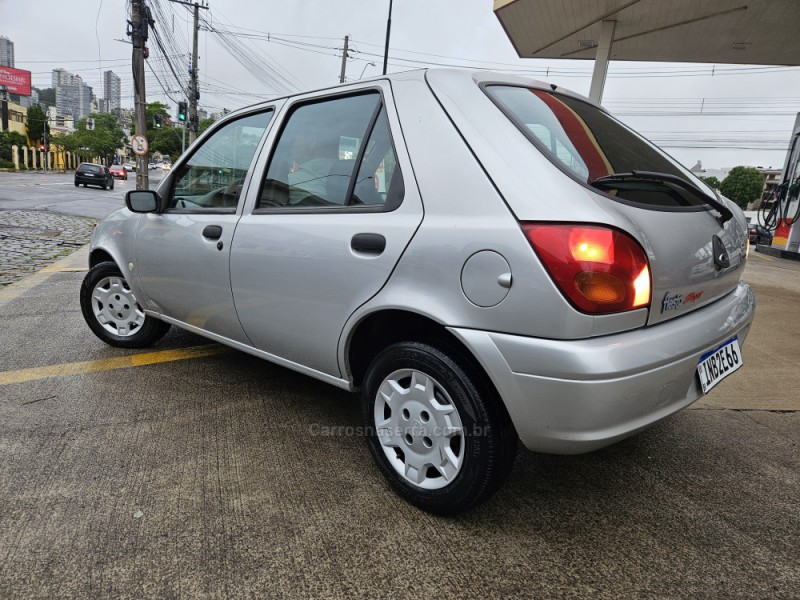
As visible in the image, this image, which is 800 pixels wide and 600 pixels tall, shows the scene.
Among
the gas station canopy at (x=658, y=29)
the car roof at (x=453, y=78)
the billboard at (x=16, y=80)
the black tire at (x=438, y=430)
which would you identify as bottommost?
the black tire at (x=438, y=430)

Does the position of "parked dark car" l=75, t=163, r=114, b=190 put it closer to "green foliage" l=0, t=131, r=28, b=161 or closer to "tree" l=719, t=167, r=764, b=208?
"green foliage" l=0, t=131, r=28, b=161

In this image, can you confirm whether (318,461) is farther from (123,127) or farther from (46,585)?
(123,127)

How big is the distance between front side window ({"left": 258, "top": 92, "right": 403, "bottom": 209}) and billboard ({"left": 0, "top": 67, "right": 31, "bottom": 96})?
88.5m

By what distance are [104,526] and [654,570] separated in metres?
1.89

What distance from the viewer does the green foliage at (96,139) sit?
6812cm

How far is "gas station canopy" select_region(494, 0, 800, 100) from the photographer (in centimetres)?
1059

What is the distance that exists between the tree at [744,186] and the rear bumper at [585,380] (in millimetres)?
74681

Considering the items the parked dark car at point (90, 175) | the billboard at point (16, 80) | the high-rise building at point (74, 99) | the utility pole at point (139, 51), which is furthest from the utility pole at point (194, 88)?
the high-rise building at point (74, 99)

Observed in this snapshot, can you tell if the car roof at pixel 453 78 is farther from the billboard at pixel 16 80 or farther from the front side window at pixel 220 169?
the billboard at pixel 16 80

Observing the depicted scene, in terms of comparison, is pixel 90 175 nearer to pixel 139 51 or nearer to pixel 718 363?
pixel 139 51

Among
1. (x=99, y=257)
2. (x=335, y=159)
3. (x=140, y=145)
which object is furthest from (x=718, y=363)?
(x=140, y=145)

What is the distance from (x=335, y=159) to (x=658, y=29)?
42.2ft

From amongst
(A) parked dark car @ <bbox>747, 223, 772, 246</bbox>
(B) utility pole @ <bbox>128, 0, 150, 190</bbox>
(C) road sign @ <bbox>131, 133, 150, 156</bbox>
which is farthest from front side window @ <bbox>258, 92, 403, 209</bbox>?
(C) road sign @ <bbox>131, 133, 150, 156</bbox>

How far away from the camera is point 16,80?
71.9 m
